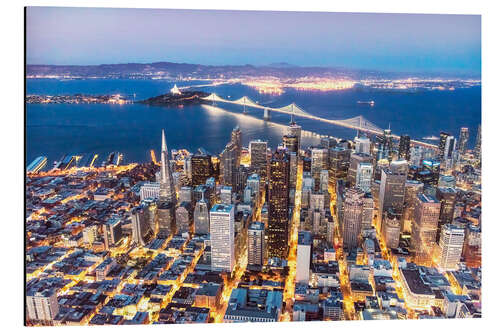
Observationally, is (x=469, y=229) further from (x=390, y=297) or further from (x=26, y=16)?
(x=26, y=16)

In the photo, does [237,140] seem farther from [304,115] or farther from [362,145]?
[362,145]

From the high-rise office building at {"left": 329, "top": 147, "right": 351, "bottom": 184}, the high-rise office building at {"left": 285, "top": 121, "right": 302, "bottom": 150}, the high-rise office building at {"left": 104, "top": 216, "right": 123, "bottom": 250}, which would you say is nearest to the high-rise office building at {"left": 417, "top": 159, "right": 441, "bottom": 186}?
the high-rise office building at {"left": 329, "top": 147, "right": 351, "bottom": 184}

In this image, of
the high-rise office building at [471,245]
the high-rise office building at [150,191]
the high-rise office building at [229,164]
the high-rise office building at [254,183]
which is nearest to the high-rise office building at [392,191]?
the high-rise office building at [471,245]

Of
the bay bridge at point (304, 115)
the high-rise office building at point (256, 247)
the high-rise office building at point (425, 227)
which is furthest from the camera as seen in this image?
the bay bridge at point (304, 115)

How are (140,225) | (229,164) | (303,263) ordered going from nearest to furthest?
(303,263) → (140,225) → (229,164)

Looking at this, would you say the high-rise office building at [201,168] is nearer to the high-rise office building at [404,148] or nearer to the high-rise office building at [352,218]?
the high-rise office building at [352,218]

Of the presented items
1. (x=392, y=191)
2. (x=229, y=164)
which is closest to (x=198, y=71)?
(x=229, y=164)

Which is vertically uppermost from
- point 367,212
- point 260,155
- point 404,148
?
point 404,148
